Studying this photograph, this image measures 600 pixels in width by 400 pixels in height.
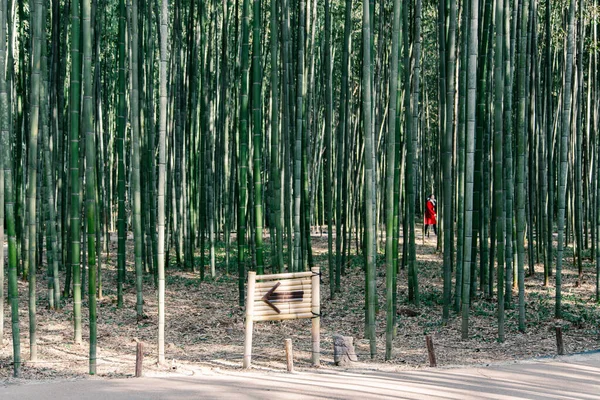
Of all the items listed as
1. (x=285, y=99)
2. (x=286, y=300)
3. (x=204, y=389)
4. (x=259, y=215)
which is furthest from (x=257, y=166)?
(x=204, y=389)

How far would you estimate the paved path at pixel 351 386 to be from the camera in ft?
10.4

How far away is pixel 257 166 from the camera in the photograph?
510cm

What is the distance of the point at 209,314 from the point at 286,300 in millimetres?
2102

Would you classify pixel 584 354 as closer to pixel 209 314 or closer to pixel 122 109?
pixel 209 314

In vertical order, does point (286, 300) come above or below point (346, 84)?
below

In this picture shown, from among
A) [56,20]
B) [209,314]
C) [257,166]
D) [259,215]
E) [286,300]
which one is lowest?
[209,314]

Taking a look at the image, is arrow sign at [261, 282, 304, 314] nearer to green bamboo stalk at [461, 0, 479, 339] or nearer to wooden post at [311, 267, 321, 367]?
wooden post at [311, 267, 321, 367]

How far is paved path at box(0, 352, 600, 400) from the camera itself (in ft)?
10.4

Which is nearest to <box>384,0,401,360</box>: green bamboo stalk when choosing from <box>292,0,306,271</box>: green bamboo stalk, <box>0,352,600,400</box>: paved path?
<box>0,352,600,400</box>: paved path

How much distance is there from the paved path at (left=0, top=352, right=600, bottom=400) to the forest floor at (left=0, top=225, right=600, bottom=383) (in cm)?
28

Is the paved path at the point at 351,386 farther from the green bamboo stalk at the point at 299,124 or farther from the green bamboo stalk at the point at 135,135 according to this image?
the green bamboo stalk at the point at 299,124

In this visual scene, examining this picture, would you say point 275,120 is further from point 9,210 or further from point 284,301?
point 9,210

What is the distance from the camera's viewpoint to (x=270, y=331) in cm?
529

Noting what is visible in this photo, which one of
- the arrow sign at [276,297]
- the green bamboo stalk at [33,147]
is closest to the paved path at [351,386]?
the arrow sign at [276,297]
